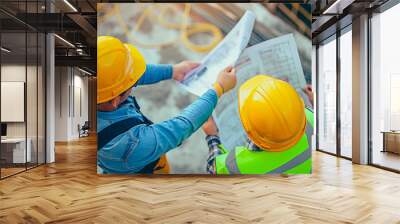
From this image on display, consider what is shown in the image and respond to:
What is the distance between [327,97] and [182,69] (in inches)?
230

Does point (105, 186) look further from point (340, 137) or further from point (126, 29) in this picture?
point (340, 137)

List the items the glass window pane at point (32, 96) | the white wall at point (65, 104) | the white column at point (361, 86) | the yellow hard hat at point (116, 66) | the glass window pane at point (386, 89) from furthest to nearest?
the white wall at point (65, 104)
the white column at point (361, 86)
the glass window pane at point (32, 96)
the glass window pane at point (386, 89)
the yellow hard hat at point (116, 66)

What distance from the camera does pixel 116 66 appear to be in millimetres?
6695

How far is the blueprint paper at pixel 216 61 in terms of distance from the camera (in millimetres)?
6809

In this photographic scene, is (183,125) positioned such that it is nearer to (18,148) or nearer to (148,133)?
(148,133)

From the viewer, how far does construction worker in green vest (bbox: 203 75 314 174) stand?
6.71m

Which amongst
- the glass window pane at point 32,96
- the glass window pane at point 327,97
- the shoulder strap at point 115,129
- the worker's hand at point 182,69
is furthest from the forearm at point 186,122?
the glass window pane at point 327,97

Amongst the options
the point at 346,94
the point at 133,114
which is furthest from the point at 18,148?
the point at 346,94

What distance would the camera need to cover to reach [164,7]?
686cm

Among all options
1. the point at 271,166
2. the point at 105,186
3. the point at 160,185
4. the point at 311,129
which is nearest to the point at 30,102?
the point at 105,186

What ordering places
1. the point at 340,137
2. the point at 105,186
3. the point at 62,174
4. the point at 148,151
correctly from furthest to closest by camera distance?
1. the point at 340,137
2. the point at 62,174
3. the point at 148,151
4. the point at 105,186

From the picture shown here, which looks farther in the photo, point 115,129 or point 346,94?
point 346,94

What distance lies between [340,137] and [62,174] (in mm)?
6782

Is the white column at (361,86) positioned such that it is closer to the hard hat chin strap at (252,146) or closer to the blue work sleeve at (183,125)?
the hard hat chin strap at (252,146)
